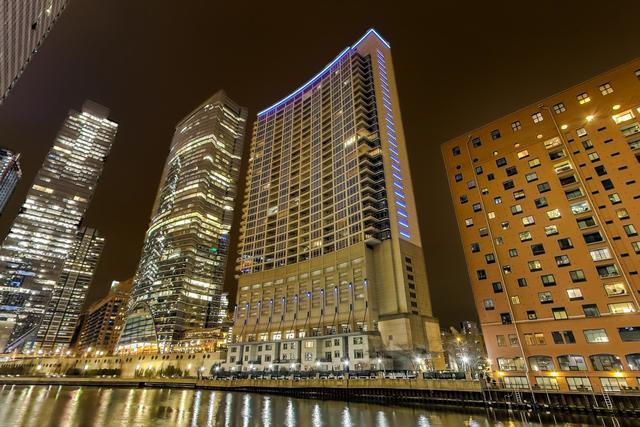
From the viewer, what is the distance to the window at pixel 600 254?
182 ft

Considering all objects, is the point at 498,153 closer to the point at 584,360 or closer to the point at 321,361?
the point at 584,360

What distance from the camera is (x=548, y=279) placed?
59219mm

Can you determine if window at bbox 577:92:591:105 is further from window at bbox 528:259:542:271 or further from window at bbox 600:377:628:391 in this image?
window at bbox 600:377:628:391

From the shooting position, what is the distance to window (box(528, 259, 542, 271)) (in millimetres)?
60719

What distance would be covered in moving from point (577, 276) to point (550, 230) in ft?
30.8

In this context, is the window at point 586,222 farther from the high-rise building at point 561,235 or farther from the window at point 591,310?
the window at point 591,310

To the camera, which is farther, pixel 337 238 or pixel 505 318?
pixel 337 238

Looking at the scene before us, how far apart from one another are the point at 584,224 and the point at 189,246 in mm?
187394

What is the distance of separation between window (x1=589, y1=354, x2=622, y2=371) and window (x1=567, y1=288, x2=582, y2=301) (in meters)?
9.09

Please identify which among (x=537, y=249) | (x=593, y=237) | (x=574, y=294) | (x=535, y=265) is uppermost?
(x=593, y=237)

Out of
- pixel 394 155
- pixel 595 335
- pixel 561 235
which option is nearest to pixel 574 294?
pixel 595 335

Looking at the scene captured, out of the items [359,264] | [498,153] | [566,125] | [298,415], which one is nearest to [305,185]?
[359,264]

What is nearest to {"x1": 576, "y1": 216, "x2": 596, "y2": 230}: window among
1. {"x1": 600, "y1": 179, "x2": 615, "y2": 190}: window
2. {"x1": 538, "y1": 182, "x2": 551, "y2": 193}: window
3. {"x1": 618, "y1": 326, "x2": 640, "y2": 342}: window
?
{"x1": 600, "y1": 179, "x2": 615, "y2": 190}: window

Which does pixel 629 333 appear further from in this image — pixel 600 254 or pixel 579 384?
pixel 600 254
